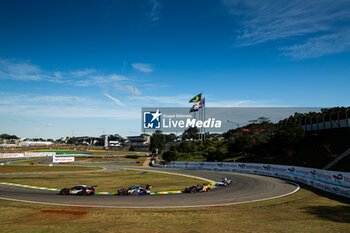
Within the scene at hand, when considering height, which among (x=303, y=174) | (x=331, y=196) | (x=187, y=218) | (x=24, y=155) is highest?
(x=303, y=174)

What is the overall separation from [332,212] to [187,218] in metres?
11.4

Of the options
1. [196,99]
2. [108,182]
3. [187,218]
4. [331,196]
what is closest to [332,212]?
[331,196]

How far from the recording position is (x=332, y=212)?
18.1 metres

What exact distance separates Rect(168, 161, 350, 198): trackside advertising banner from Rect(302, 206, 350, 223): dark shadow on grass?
5.62 meters

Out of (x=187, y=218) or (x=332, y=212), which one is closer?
(x=187, y=218)

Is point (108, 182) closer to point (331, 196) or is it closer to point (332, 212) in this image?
point (331, 196)

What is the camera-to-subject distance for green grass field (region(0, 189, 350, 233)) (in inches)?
566

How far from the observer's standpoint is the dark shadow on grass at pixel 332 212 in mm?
16312

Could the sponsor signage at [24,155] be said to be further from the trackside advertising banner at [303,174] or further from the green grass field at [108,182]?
the trackside advertising banner at [303,174]

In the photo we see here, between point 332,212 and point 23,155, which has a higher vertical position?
point 332,212

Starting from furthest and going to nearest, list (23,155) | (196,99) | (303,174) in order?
(23,155) → (196,99) → (303,174)

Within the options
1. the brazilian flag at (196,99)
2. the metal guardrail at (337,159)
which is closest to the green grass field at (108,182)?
the metal guardrail at (337,159)

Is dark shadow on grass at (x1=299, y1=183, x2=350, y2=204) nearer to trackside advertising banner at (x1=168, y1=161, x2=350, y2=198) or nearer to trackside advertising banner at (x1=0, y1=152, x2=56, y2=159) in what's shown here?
trackside advertising banner at (x1=168, y1=161, x2=350, y2=198)

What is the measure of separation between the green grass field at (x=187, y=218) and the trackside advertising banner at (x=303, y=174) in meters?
5.15
